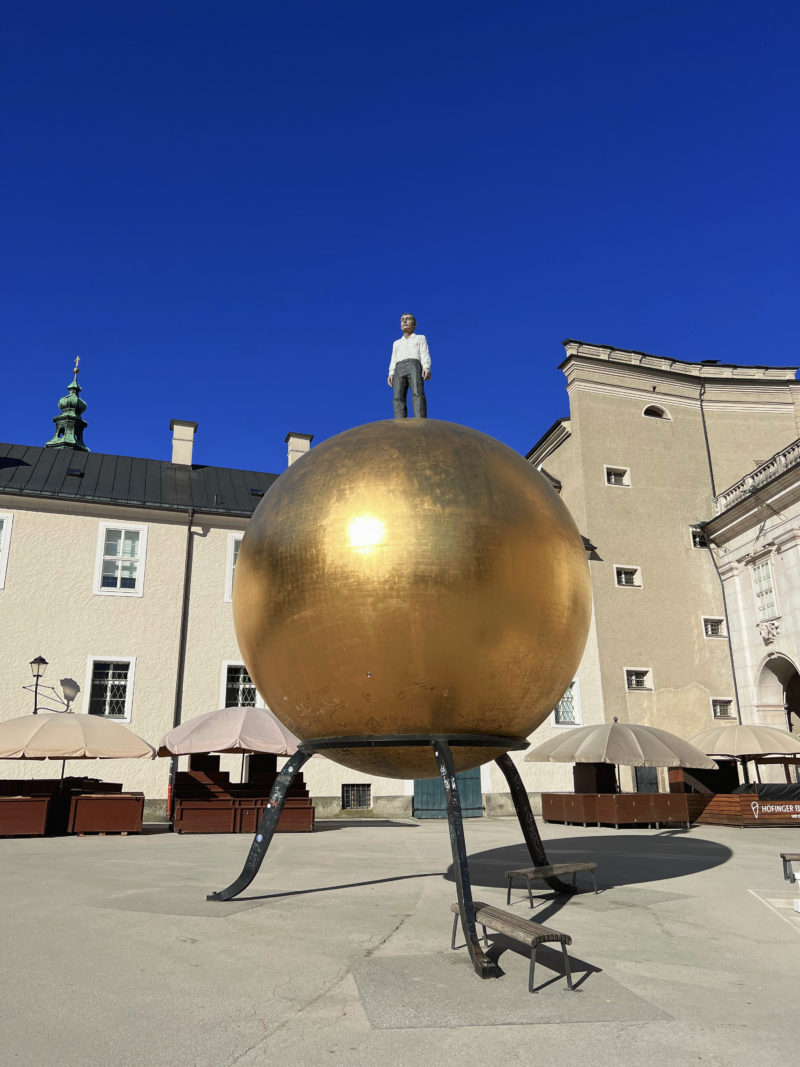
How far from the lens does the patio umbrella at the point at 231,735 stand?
16.7 meters

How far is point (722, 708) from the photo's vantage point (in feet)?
95.7

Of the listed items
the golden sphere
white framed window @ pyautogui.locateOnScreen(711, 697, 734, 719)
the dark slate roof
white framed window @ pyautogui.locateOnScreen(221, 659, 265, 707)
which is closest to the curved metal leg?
the golden sphere

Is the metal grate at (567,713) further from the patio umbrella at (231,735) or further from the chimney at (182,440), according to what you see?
the chimney at (182,440)

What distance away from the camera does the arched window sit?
3253cm

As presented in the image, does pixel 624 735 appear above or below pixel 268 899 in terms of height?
above

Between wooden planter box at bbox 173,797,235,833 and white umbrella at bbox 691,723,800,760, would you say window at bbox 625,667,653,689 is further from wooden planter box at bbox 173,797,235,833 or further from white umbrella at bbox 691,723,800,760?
wooden planter box at bbox 173,797,235,833

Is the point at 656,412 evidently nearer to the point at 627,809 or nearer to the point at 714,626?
the point at 714,626

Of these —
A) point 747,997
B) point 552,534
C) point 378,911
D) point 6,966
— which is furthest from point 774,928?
point 6,966

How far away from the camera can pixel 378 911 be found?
303 inches

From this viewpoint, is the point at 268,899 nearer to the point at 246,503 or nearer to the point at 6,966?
the point at 6,966

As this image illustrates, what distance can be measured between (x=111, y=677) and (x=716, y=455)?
25.9m

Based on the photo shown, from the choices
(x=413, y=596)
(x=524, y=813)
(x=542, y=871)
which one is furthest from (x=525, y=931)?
(x=524, y=813)

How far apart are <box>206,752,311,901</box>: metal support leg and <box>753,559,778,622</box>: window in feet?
78.7

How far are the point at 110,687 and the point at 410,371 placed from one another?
17709mm
